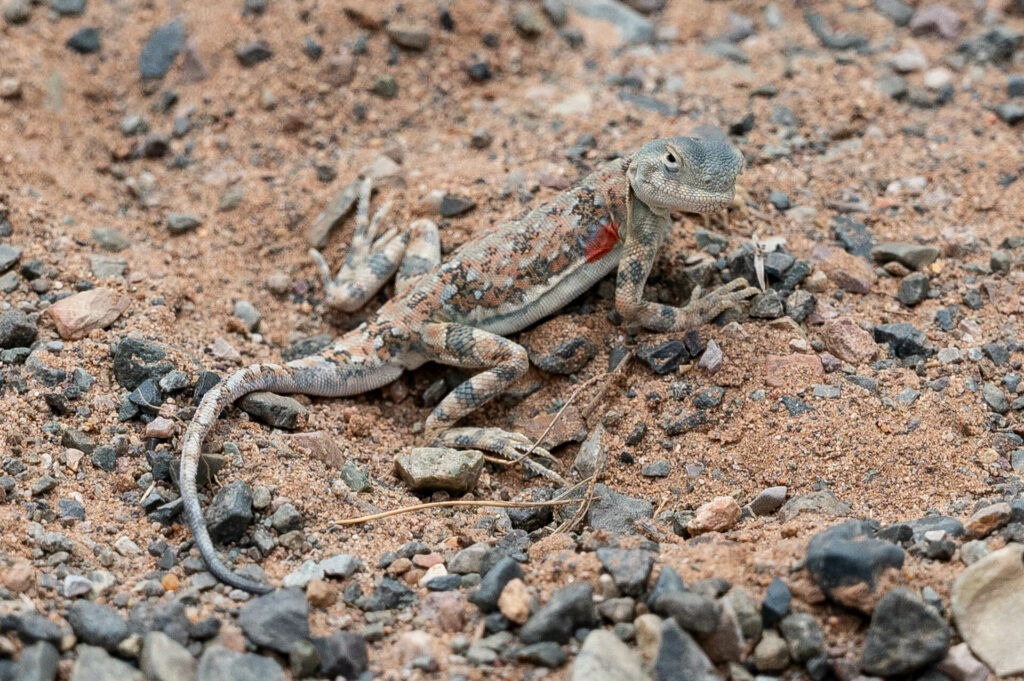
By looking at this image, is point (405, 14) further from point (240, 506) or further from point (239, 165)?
point (240, 506)

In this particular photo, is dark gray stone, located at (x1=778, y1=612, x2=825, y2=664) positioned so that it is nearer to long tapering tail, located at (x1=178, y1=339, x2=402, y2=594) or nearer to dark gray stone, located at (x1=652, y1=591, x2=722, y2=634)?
dark gray stone, located at (x1=652, y1=591, x2=722, y2=634)

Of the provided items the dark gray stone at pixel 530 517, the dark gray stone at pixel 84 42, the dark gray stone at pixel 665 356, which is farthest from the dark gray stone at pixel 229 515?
the dark gray stone at pixel 84 42

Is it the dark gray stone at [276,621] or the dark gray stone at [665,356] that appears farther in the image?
the dark gray stone at [665,356]

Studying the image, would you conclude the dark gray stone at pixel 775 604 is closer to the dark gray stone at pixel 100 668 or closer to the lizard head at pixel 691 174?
the dark gray stone at pixel 100 668

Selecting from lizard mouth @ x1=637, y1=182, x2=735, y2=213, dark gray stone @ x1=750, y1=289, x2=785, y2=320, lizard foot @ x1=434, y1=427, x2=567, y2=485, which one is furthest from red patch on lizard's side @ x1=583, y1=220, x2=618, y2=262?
lizard foot @ x1=434, y1=427, x2=567, y2=485

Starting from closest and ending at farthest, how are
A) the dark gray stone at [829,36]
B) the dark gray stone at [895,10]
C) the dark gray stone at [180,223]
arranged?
the dark gray stone at [180,223] < the dark gray stone at [829,36] < the dark gray stone at [895,10]

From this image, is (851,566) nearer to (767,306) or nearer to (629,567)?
(629,567)

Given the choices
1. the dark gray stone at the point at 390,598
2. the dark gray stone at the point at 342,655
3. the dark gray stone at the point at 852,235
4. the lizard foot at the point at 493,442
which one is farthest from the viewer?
the dark gray stone at the point at 852,235
